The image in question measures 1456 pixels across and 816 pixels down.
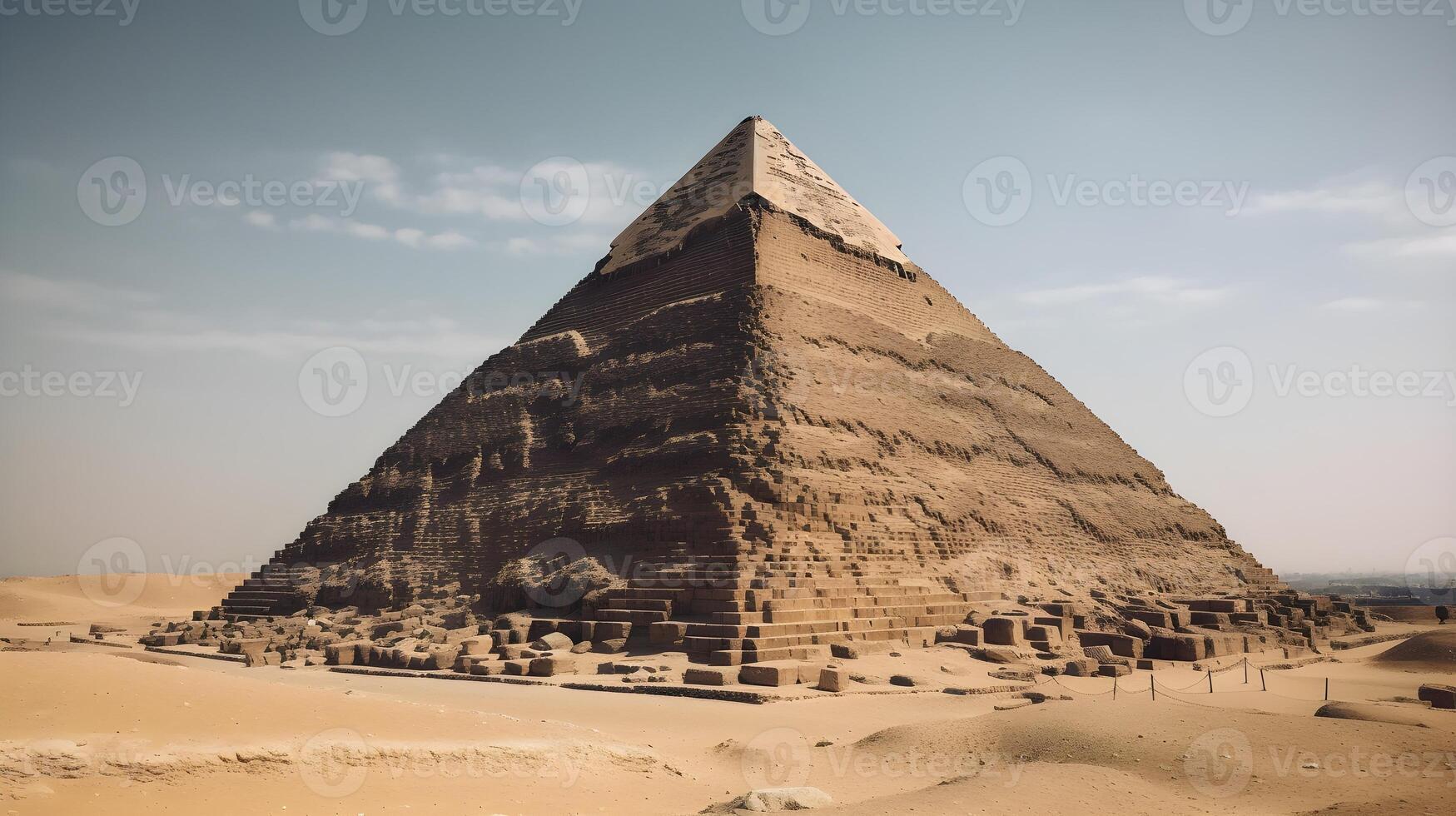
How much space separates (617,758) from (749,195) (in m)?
24.7

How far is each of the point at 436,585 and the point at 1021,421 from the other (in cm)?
1976

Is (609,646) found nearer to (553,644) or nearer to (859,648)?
(553,644)

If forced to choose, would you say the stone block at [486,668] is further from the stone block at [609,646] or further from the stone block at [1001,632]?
the stone block at [1001,632]

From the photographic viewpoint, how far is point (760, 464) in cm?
2089

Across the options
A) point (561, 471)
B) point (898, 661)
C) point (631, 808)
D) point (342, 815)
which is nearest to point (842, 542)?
point (898, 661)

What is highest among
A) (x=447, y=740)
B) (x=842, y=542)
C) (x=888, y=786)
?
(x=842, y=542)

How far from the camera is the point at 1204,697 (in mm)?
10781

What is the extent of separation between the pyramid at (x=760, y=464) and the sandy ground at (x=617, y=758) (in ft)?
22.3

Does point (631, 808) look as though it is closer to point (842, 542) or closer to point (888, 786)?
point (888, 786)

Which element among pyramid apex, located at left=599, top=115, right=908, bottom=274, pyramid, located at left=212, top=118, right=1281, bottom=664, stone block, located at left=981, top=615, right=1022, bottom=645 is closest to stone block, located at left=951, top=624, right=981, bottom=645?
stone block, located at left=981, top=615, right=1022, bottom=645

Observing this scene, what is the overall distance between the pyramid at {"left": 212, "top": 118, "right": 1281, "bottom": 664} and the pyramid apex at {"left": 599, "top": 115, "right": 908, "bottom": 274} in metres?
0.13

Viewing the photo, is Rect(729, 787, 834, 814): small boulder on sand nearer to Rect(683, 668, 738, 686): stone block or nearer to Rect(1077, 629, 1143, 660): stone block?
Rect(683, 668, 738, 686): stone block

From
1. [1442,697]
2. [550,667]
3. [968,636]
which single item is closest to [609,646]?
[550,667]

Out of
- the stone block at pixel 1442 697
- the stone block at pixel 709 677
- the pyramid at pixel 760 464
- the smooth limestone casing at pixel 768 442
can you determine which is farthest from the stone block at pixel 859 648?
the stone block at pixel 1442 697
